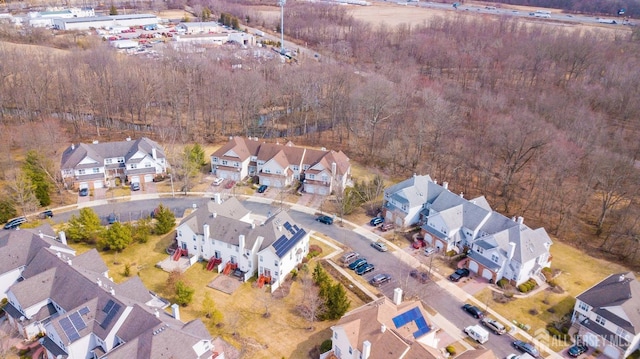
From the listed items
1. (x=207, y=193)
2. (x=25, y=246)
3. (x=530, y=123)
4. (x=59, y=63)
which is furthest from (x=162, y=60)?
(x=530, y=123)

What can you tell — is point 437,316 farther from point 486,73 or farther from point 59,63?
point 59,63

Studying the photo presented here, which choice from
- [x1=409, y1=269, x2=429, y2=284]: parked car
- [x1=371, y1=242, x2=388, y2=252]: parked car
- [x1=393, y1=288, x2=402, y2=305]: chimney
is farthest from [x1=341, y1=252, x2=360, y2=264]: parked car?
[x1=393, y1=288, x2=402, y2=305]: chimney

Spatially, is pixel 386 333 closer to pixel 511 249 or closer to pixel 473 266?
pixel 473 266

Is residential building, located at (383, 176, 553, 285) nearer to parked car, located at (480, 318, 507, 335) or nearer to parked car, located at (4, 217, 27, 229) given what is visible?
parked car, located at (480, 318, 507, 335)

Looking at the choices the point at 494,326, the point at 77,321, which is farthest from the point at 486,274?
the point at 77,321

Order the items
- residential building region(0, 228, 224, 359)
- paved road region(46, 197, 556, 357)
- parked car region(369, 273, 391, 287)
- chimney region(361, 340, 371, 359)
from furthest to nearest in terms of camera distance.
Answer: parked car region(369, 273, 391, 287), paved road region(46, 197, 556, 357), chimney region(361, 340, 371, 359), residential building region(0, 228, 224, 359)
